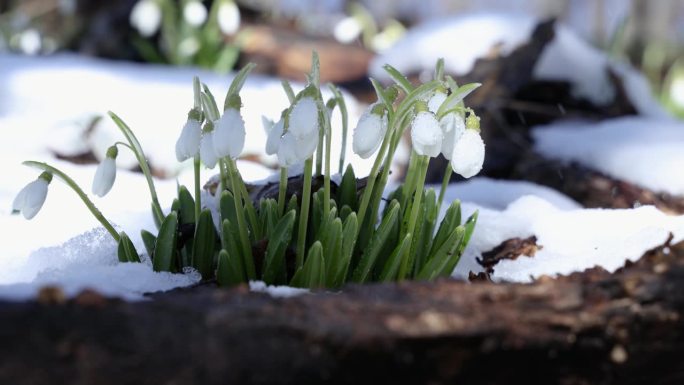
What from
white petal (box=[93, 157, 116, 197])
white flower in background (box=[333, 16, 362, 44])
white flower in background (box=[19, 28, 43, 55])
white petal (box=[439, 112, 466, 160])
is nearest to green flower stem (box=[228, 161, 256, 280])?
white petal (box=[93, 157, 116, 197])

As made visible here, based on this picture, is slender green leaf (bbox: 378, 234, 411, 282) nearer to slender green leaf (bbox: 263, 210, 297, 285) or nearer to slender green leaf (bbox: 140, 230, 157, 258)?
slender green leaf (bbox: 263, 210, 297, 285)

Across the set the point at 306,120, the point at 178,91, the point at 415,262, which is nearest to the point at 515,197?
the point at 415,262

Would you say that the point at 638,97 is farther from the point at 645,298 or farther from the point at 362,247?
the point at 645,298

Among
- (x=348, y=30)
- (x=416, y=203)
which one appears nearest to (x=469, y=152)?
(x=416, y=203)

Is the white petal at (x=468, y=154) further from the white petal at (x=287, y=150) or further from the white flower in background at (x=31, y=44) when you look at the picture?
the white flower in background at (x=31, y=44)

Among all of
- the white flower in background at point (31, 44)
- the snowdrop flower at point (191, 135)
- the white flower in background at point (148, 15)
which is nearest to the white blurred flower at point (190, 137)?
the snowdrop flower at point (191, 135)

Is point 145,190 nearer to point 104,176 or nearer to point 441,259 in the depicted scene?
point 104,176
